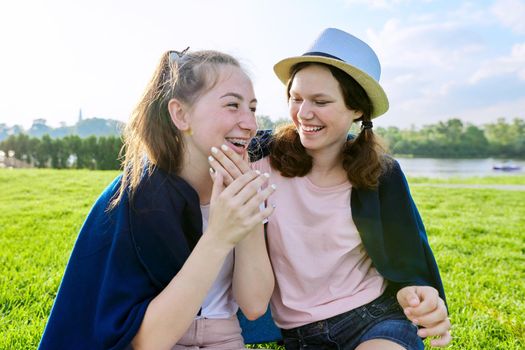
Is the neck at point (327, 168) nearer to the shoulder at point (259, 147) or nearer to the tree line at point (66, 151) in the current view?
the shoulder at point (259, 147)

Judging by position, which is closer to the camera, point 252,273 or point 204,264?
point 204,264

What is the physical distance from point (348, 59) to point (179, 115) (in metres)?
0.99

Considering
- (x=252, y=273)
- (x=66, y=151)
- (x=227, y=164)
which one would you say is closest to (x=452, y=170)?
(x=66, y=151)

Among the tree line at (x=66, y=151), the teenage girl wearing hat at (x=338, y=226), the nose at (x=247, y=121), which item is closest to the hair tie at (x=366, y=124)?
the teenage girl wearing hat at (x=338, y=226)

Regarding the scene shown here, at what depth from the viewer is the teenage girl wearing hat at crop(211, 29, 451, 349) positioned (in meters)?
2.66

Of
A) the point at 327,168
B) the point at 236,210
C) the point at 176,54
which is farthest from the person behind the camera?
the point at 327,168

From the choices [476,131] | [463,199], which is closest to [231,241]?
[463,199]

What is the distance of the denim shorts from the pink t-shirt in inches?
1.6

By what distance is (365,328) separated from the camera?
2613mm

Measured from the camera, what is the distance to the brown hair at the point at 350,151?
9.01 feet

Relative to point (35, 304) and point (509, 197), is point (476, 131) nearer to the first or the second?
point (509, 197)

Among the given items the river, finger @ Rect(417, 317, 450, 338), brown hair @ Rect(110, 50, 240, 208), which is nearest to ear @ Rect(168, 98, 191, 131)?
brown hair @ Rect(110, 50, 240, 208)

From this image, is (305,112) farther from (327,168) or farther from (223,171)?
(223,171)

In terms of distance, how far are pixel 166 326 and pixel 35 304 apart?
2.70 metres
